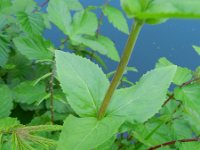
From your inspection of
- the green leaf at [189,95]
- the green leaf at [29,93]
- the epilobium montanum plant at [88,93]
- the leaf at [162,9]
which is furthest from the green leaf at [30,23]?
the leaf at [162,9]

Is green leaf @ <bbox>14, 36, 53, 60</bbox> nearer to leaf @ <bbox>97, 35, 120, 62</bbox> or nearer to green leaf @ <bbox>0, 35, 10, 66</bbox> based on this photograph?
green leaf @ <bbox>0, 35, 10, 66</bbox>

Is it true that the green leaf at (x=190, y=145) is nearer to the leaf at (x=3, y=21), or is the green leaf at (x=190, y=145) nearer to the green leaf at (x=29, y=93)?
the green leaf at (x=29, y=93)

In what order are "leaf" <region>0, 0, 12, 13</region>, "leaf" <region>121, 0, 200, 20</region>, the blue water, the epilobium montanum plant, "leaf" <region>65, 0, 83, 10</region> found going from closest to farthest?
"leaf" <region>121, 0, 200, 20</region>
the epilobium montanum plant
"leaf" <region>0, 0, 12, 13</region>
"leaf" <region>65, 0, 83, 10</region>
the blue water

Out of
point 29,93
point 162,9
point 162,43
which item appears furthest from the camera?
point 162,43

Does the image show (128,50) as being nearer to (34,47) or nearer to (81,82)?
(81,82)

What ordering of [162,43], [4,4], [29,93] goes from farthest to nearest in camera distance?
[162,43] < [4,4] < [29,93]

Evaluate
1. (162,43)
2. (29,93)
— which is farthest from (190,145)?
(162,43)

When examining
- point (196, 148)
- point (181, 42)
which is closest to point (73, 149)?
point (196, 148)

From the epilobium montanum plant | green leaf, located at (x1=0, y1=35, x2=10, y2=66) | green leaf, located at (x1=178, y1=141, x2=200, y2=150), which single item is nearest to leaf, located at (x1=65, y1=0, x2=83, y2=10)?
the epilobium montanum plant
